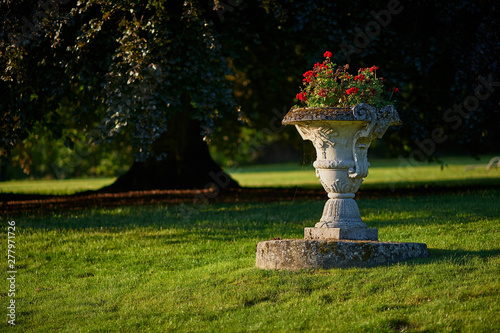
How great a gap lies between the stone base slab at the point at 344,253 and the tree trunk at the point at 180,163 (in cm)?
969

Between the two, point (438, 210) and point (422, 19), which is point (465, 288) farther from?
point (422, 19)

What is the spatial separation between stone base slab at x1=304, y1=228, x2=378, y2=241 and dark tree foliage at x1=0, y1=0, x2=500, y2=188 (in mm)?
5013

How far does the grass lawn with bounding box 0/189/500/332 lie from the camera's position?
6375 millimetres

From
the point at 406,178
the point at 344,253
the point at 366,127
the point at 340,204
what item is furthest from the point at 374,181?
the point at 344,253

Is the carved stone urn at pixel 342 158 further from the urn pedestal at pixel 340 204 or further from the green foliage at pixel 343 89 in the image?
the green foliage at pixel 343 89

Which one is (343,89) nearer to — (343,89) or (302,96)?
(343,89)

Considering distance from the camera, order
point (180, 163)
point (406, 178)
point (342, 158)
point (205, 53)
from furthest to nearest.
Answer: point (406, 178), point (180, 163), point (205, 53), point (342, 158)

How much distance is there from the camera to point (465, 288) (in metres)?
6.61

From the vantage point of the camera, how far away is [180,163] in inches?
692

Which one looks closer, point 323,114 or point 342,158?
point 323,114

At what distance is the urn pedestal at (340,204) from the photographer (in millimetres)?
7453

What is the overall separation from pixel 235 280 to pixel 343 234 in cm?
153

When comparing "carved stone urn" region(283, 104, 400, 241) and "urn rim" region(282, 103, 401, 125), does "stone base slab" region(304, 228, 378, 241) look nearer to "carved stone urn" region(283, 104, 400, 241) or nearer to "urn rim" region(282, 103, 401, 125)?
"carved stone urn" region(283, 104, 400, 241)
